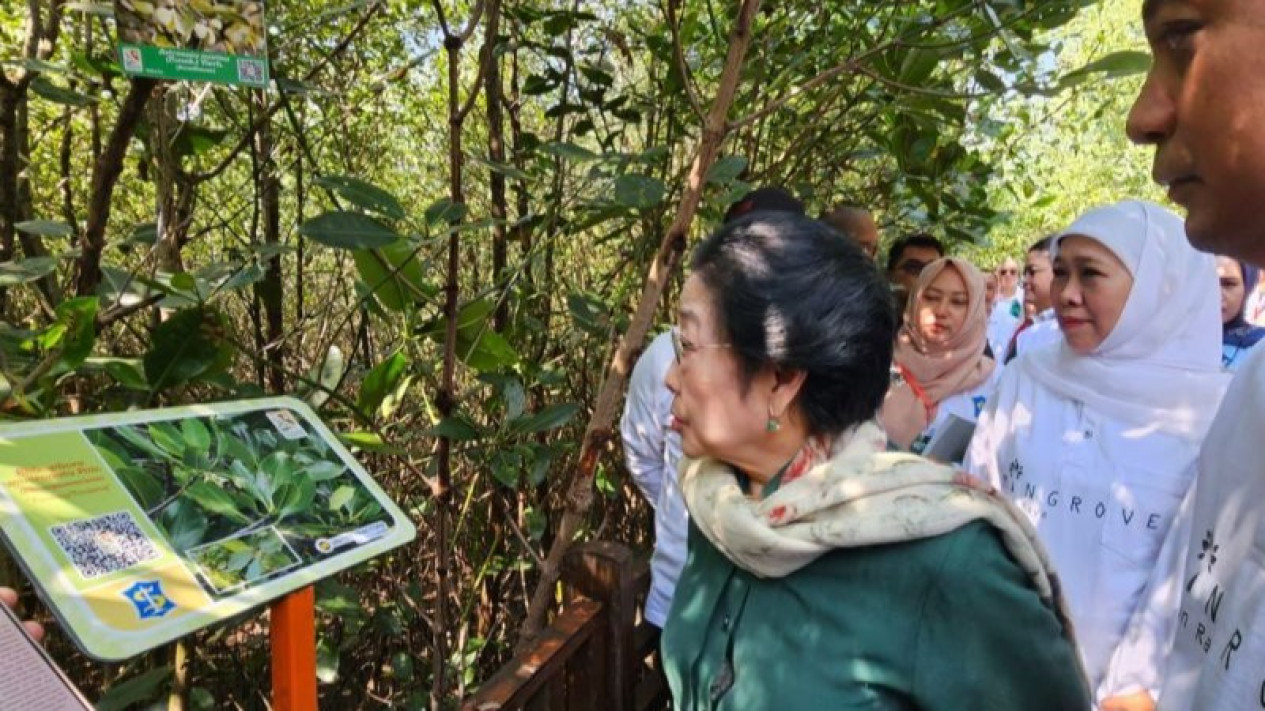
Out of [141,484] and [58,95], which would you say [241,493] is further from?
[58,95]

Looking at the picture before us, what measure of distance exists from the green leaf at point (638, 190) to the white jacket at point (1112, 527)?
3.41ft

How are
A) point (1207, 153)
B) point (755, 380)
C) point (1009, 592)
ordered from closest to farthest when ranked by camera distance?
point (1207, 153)
point (1009, 592)
point (755, 380)

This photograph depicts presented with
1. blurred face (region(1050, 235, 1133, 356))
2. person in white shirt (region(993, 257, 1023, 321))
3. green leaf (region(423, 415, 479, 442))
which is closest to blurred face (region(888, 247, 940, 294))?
blurred face (region(1050, 235, 1133, 356))

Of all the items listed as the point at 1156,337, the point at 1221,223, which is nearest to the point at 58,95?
the point at 1221,223

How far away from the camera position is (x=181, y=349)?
1283mm

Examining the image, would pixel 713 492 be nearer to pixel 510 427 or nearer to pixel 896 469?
pixel 896 469

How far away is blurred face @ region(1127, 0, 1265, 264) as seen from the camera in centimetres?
66

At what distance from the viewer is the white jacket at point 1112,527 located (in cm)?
153

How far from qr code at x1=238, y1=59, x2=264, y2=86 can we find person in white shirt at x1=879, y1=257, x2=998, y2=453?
74.5 inches

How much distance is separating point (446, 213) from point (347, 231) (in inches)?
7.0

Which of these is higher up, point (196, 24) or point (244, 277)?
point (196, 24)

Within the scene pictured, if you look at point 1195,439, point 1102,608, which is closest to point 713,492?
point 1102,608

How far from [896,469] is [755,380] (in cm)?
23

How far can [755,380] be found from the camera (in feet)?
3.54
